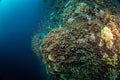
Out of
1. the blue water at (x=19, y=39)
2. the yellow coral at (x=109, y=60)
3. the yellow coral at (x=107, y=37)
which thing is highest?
the blue water at (x=19, y=39)

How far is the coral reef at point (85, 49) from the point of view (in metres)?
A: 2.39

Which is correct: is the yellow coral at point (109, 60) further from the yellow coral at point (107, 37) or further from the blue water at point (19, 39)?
the blue water at point (19, 39)

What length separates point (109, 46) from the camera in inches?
95.2

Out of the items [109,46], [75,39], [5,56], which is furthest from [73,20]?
[5,56]

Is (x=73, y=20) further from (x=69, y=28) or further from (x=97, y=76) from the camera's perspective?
(x=97, y=76)

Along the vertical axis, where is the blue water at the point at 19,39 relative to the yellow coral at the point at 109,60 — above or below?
above

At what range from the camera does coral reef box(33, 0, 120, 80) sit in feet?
7.86

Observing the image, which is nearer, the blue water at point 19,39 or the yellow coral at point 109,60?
the yellow coral at point 109,60

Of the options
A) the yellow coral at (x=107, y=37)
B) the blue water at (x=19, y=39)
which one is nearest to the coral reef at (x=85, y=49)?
the yellow coral at (x=107, y=37)

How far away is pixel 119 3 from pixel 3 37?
2.64 metres

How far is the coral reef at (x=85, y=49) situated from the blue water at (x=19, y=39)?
70 centimetres

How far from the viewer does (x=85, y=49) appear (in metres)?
2.39

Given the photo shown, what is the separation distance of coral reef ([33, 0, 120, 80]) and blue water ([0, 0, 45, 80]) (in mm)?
698

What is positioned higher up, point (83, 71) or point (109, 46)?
point (109, 46)
